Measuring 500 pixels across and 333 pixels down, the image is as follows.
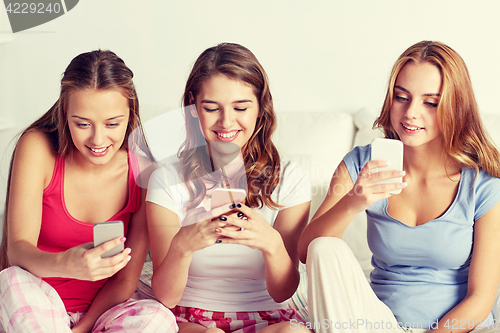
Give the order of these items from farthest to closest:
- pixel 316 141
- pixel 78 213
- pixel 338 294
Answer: pixel 316 141
pixel 78 213
pixel 338 294

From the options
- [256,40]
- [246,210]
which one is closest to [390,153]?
[246,210]

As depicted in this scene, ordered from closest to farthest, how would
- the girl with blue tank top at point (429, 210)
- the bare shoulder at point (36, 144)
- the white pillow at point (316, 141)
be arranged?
the girl with blue tank top at point (429, 210)
the bare shoulder at point (36, 144)
the white pillow at point (316, 141)

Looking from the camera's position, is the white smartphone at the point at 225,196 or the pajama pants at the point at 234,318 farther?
the pajama pants at the point at 234,318

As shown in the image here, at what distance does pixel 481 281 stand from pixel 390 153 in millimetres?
329

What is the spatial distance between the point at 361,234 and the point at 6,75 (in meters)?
1.35

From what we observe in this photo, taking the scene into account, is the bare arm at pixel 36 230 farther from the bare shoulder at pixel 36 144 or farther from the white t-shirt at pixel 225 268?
the white t-shirt at pixel 225 268

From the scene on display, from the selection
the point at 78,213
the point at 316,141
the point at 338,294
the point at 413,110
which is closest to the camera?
the point at 338,294

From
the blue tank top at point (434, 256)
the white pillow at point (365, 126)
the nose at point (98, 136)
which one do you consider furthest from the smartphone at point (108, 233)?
the white pillow at point (365, 126)

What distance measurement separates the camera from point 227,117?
100cm

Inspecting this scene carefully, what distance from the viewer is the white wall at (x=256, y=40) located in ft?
5.20

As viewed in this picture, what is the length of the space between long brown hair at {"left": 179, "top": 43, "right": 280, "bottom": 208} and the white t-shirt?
3 centimetres

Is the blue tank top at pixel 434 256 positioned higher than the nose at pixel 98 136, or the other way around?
the nose at pixel 98 136

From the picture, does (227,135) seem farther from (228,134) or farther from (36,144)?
(36,144)

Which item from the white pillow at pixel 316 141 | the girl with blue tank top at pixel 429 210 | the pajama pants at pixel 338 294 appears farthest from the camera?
the white pillow at pixel 316 141
